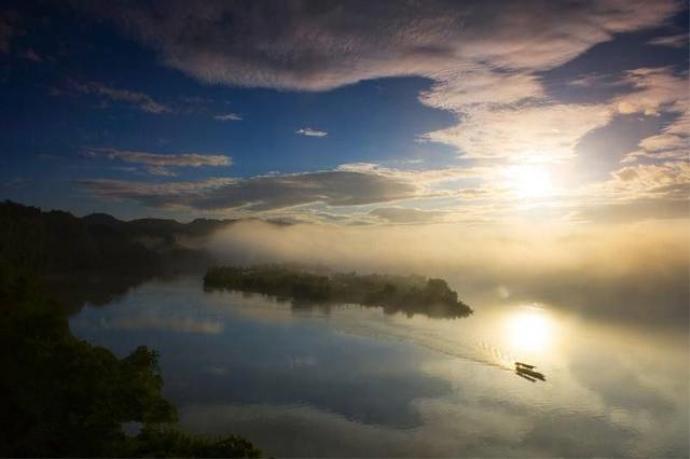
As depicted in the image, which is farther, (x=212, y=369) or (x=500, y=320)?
(x=500, y=320)

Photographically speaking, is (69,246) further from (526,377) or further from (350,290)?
(526,377)

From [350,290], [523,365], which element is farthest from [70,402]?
[350,290]

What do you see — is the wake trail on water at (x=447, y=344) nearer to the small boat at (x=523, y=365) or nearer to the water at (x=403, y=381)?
the water at (x=403, y=381)

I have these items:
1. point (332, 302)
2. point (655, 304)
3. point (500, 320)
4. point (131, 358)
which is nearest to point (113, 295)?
point (332, 302)

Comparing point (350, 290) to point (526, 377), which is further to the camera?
point (350, 290)

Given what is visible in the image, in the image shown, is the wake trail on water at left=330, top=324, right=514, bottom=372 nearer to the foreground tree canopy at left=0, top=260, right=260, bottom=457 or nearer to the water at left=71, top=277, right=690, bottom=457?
the water at left=71, top=277, right=690, bottom=457

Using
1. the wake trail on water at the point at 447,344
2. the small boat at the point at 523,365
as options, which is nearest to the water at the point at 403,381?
the wake trail on water at the point at 447,344

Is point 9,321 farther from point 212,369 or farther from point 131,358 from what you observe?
point 212,369
